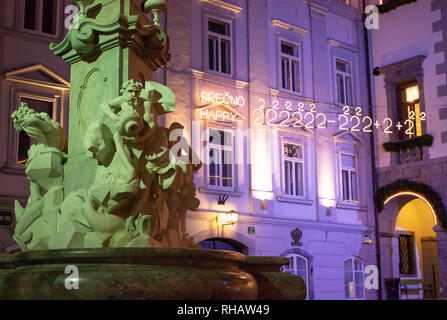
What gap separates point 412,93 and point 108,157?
14680mm

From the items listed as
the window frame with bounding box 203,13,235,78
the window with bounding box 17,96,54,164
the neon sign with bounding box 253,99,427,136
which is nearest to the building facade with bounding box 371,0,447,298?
the neon sign with bounding box 253,99,427,136

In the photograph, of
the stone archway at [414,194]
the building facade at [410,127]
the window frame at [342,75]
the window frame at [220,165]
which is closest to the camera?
the window frame at [220,165]

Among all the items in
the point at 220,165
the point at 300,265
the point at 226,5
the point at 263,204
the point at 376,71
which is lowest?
the point at 300,265

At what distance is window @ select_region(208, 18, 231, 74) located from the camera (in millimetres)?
15609

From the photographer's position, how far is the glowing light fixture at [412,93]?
59.7 ft

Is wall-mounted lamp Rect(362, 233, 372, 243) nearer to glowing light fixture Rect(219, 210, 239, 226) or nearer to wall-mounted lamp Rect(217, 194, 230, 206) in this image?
glowing light fixture Rect(219, 210, 239, 226)

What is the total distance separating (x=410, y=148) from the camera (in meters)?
17.8

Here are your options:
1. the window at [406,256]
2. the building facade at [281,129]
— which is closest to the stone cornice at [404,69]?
the building facade at [281,129]

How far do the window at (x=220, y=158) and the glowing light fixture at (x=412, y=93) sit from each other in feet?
20.4

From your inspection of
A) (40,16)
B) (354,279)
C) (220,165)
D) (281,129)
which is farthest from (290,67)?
(40,16)

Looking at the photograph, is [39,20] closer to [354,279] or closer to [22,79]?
[22,79]

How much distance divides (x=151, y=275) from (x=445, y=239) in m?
14.2

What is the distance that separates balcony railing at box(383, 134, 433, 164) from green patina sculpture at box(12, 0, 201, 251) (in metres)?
12.6

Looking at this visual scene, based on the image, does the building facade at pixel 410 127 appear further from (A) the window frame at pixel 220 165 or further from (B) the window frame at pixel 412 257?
(A) the window frame at pixel 220 165
